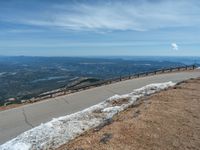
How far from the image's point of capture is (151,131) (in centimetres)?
920

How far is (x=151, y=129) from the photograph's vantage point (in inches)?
370

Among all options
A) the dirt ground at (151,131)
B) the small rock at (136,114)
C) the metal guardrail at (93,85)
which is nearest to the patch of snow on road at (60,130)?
the dirt ground at (151,131)

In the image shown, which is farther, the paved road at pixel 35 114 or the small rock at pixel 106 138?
the paved road at pixel 35 114

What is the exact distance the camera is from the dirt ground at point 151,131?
8.14 meters

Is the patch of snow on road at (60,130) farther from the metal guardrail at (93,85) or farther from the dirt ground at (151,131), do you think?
the metal guardrail at (93,85)

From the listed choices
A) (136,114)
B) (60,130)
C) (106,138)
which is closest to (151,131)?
(106,138)

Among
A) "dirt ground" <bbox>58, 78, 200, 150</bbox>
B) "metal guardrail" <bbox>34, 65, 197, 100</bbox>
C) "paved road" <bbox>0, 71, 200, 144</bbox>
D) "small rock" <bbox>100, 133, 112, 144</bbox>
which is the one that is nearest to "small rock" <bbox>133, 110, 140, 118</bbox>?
"dirt ground" <bbox>58, 78, 200, 150</bbox>

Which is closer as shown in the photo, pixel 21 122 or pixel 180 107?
pixel 180 107

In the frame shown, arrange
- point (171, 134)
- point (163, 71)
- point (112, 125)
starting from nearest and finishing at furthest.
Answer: point (171, 134) → point (112, 125) → point (163, 71)

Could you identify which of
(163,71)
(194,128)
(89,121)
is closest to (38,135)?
(89,121)

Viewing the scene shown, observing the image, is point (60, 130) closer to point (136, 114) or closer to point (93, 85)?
point (136, 114)

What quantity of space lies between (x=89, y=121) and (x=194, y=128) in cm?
441

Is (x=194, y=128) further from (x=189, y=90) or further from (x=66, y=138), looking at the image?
(x=189, y=90)

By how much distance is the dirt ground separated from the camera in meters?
8.14
